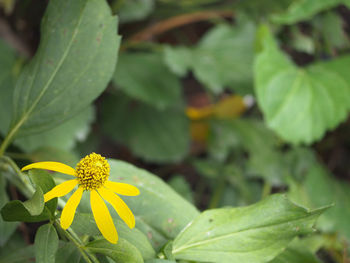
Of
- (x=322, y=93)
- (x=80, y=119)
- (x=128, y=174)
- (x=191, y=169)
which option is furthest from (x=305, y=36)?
(x=128, y=174)

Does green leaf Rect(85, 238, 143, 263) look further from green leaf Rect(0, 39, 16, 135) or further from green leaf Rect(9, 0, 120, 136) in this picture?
green leaf Rect(0, 39, 16, 135)

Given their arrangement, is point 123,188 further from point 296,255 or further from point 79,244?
A: point 296,255

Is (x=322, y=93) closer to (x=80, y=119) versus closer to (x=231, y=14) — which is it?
(x=231, y=14)

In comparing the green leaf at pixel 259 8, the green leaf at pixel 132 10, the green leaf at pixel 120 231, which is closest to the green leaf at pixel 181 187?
the green leaf at pixel 132 10

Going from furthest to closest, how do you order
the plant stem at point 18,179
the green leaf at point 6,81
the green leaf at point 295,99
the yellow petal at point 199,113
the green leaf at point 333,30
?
the yellow petal at point 199,113
the green leaf at point 333,30
the green leaf at point 295,99
the green leaf at point 6,81
the plant stem at point 18,179

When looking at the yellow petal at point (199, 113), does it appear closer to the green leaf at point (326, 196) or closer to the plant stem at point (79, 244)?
the green leaf at point (326, 196)

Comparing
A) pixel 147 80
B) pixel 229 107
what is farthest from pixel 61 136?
pixel 229 107
